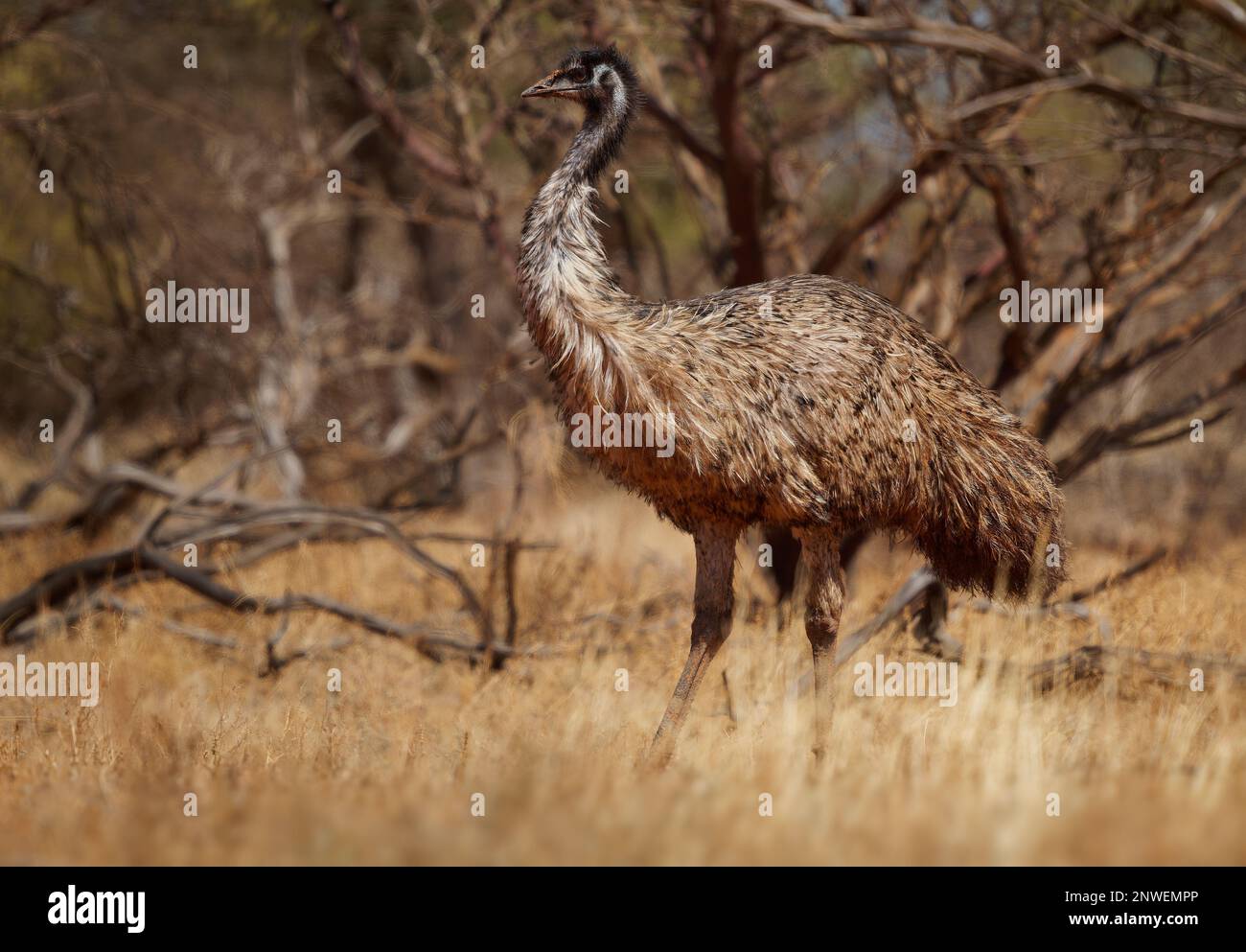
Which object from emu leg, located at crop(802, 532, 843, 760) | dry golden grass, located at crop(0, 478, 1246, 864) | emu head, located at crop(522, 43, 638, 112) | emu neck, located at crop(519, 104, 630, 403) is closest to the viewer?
dry golden grass, located at crop(0, 478, 1246, 864)

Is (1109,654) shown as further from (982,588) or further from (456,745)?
(456,745)

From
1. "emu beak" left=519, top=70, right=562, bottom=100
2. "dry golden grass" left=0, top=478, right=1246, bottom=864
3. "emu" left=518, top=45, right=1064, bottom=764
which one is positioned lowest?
"dry golden grass" left=0, top=478, right=1246, bottom=864

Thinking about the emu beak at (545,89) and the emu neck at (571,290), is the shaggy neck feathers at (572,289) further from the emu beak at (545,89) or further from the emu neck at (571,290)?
the emu beak at (545,89)

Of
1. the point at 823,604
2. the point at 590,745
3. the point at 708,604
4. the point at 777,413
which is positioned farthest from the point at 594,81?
the point at 590,745

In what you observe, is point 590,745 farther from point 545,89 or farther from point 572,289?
point 545,89

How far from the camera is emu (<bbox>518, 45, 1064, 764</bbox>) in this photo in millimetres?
4688

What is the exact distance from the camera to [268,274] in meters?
12.4

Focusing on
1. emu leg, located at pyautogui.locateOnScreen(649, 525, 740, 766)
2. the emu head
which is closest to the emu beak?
the emu head

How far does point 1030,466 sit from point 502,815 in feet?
8.96

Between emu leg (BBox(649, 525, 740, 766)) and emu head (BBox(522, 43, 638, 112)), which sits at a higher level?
emu head (BBox(522, 43, 638, 112))

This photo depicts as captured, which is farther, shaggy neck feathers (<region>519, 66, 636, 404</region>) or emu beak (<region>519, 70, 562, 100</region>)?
emu beak (<region>519, 70, 562, 100</region>)

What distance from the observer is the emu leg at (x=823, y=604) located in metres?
5.03

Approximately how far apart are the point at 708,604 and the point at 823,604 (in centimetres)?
45

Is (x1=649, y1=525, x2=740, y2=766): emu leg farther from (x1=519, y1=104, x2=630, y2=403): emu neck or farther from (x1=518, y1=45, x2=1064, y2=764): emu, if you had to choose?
(x1=519, y1=104, x2=630, y2=403): emu neck
